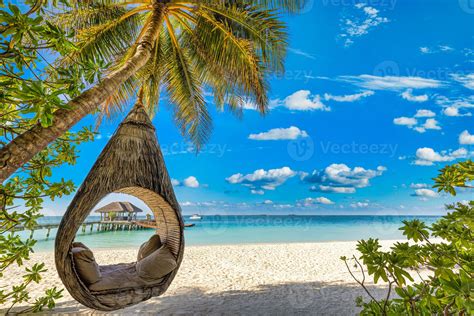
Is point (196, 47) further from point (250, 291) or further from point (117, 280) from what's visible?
point (250, 291)

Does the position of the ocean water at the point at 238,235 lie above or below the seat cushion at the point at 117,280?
below

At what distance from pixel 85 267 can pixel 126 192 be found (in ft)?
2.15

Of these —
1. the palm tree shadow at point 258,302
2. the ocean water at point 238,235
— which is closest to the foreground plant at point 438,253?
the palm tree shadow at point 258,302

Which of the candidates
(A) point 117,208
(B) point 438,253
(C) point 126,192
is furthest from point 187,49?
(A) point 117,208

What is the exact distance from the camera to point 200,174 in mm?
39031

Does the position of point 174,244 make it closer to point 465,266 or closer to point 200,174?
point 465,266

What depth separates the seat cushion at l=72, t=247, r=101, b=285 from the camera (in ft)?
5.89

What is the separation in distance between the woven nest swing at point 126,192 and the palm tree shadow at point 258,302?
4.24 ft

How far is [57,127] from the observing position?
146 cm

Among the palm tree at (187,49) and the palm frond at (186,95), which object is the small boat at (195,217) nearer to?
the palm frond at (186,95)

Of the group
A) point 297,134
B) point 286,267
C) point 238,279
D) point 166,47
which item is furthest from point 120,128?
point 297,134

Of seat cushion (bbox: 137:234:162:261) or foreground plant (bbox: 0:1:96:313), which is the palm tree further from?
seat cushion (bbox: 137:234:162:261)

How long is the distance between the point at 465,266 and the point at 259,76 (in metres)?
3.33

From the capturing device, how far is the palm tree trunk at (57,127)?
47.3 inches
